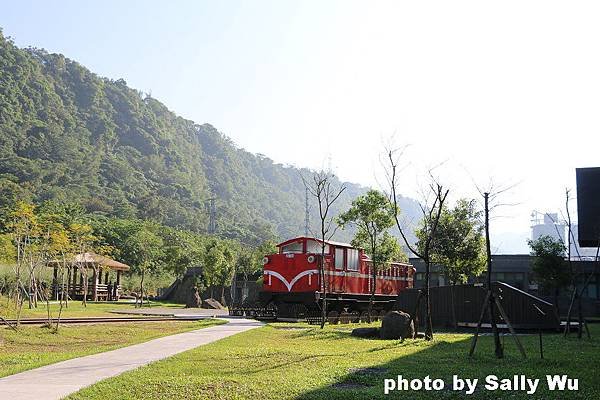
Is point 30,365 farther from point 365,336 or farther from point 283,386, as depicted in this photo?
point 365,336

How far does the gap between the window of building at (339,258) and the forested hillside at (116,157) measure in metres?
51.7

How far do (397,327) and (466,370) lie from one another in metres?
6.72

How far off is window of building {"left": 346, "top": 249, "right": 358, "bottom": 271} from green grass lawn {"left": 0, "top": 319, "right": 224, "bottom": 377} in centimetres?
747

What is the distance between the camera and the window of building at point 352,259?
92.3 feet

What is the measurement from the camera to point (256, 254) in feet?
192

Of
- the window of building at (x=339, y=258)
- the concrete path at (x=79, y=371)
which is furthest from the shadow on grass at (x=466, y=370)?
the window of building at (x=339, y=258)

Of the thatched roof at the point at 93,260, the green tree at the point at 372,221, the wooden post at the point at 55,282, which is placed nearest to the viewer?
the green tree at the point at 372,221

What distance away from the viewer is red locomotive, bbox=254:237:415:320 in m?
26.5

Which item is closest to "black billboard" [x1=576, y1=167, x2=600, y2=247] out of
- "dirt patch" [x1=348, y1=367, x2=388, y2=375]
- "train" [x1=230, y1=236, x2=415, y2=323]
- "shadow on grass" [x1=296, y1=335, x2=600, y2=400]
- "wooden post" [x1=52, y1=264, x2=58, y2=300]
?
"shadow on grass" [x1=296, y1=335, x2=600, y2=400]

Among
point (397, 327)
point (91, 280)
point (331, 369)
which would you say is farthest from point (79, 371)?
point (91, 280)

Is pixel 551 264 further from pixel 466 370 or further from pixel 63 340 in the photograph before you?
pixel 63 340

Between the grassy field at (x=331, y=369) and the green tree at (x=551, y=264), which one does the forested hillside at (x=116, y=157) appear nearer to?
the green tree at (x=551, y=264)

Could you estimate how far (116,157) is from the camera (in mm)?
121875

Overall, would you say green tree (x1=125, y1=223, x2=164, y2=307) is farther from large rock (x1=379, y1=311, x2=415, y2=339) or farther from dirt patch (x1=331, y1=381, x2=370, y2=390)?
dirt patch (x1=331, y1=381, x2=370, y2=390)
